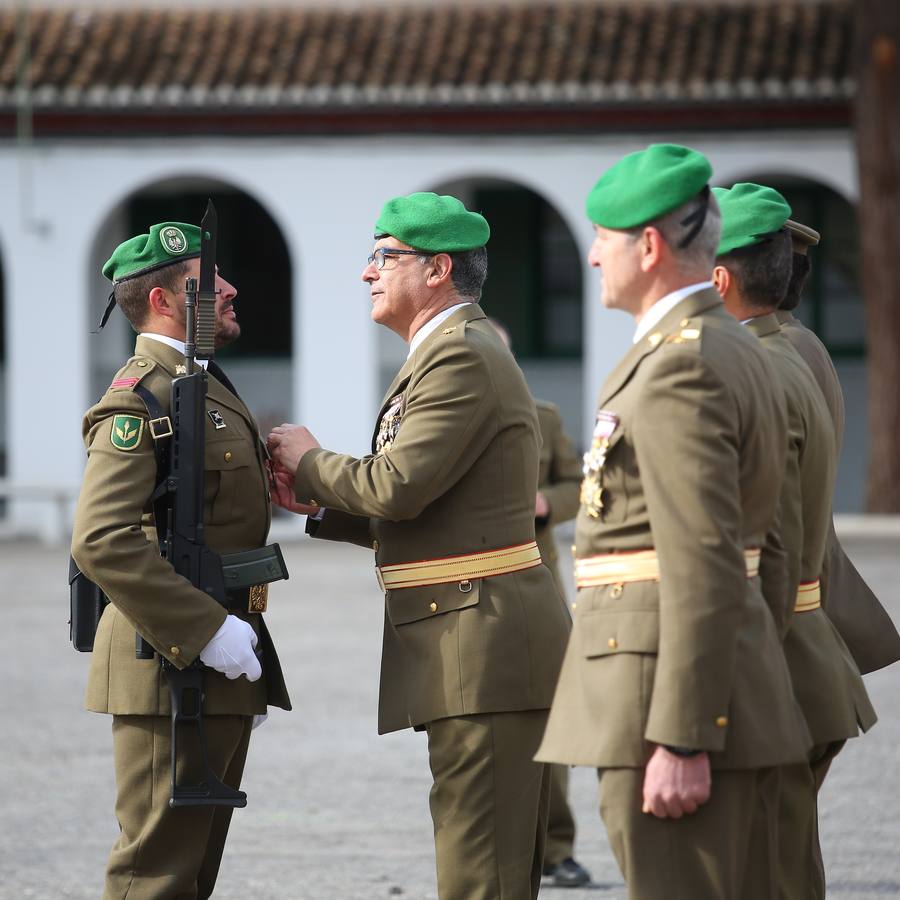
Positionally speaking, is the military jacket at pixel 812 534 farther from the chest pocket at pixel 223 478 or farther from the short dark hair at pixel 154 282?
the short dark hair at pixel 154 282

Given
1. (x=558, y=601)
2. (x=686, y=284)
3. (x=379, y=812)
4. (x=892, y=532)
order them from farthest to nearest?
(x=892, y=532), (x=379, y=812), (x=558, y=601), (x=686, y=284)

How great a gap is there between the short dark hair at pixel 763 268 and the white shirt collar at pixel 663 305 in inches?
24.8

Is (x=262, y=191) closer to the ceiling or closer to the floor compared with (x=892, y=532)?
closer to the ceiling

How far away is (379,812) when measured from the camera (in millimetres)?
6422

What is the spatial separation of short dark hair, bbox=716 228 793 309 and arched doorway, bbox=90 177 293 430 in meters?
17.9

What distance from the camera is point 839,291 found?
21109 mm

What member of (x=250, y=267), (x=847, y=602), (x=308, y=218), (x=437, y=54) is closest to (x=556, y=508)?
(x=847, y=602)

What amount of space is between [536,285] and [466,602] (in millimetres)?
17627

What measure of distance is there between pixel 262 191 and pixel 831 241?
7.00m

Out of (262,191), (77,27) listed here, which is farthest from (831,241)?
(77,27)

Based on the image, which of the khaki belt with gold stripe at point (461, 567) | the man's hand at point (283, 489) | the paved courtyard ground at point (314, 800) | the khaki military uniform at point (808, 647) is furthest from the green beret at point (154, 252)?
the paved courtyard ground at point (314, 800)

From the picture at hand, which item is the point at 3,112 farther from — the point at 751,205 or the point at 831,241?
the point at 751,205

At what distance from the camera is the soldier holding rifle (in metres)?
3.88

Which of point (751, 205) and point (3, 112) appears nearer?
point (751, 205)
